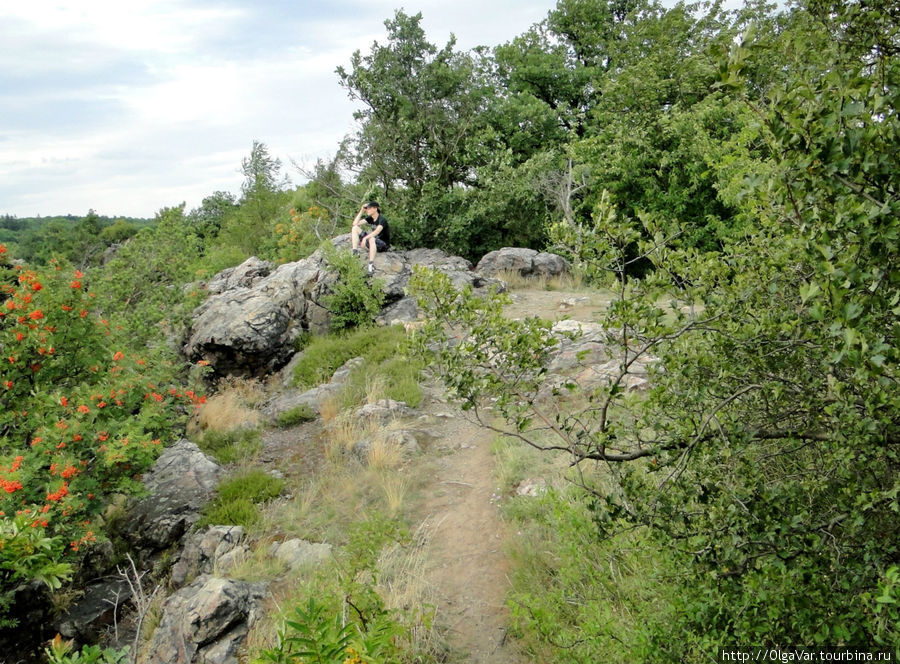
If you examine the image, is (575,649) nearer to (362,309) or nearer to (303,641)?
(303,641)

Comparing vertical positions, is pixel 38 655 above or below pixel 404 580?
below

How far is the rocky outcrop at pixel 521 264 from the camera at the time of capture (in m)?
15.6

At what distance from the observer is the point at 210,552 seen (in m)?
5.50

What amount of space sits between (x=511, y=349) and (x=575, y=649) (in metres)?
1.98

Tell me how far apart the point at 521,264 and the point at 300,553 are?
11867 mm

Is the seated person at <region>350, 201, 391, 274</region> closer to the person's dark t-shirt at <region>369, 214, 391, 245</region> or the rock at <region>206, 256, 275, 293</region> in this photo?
the person's dark t-shirt at <region>369, 214, 391, 245</region>

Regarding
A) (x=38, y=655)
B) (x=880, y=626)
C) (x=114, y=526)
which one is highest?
(x=880, y=626)

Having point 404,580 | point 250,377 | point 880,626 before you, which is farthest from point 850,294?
point 250,377

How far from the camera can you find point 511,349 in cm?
280

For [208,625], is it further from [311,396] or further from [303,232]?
[303,232]

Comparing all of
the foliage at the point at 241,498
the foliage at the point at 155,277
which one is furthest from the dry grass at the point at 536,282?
the foliage at the point at 241,498

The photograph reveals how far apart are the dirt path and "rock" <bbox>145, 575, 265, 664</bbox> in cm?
155

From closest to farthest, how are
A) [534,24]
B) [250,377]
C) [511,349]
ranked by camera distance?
[511,349] → [250,377] → [534,24]

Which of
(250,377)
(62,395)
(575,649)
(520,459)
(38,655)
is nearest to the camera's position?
(575,649)
